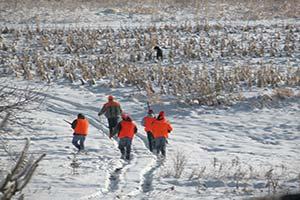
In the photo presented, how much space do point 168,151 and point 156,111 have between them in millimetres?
4655

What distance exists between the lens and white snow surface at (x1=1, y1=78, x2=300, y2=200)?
1222cm

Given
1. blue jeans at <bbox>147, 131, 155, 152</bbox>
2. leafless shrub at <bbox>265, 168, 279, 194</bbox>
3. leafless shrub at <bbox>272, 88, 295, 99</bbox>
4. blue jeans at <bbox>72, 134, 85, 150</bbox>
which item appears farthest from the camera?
leafless shrub at <bbox>272, 88, 295, 99</bbox>

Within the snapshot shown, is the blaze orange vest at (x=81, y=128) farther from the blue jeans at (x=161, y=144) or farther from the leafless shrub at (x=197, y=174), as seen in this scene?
the leafless shrub at (x=197, y=174)

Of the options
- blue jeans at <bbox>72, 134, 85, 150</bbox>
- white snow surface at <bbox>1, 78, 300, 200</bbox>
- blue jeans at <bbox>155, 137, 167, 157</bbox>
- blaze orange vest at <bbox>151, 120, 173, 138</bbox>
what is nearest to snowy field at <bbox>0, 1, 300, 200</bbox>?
white snow surface at <bbox>1, 78, 300, 200</bbox>

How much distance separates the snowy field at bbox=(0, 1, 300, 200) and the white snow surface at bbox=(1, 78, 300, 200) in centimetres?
3

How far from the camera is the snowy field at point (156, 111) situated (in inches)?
496

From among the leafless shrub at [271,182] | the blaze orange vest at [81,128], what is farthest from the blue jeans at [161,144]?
the leafless shrub at [271,182]

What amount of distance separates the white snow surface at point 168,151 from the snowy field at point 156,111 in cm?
3

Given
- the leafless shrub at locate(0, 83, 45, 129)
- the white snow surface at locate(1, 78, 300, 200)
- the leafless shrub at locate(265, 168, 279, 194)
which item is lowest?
the white snow surface at locate(1, 78, 300, 200)

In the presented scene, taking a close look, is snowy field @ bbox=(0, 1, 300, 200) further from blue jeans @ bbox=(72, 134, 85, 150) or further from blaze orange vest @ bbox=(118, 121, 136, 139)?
blaze orange vest @ bbox=(118, 121, 136, 139)

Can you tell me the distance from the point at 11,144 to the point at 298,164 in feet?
25.6

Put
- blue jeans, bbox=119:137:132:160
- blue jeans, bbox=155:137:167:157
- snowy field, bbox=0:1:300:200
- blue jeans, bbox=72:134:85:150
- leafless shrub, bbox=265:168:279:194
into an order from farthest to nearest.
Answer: blue jeans, bbox=72:134:85:150
blue jeans, bbox=155:137:167:157
blue jeans, bbox=119:137:132:160
snowy field, bbox=0:1:300:200
leafless shrub, bbox=265:168:279:194

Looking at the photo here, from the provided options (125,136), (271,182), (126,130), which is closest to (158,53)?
(126,130)

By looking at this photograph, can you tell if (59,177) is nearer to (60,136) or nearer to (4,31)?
(60,136)
